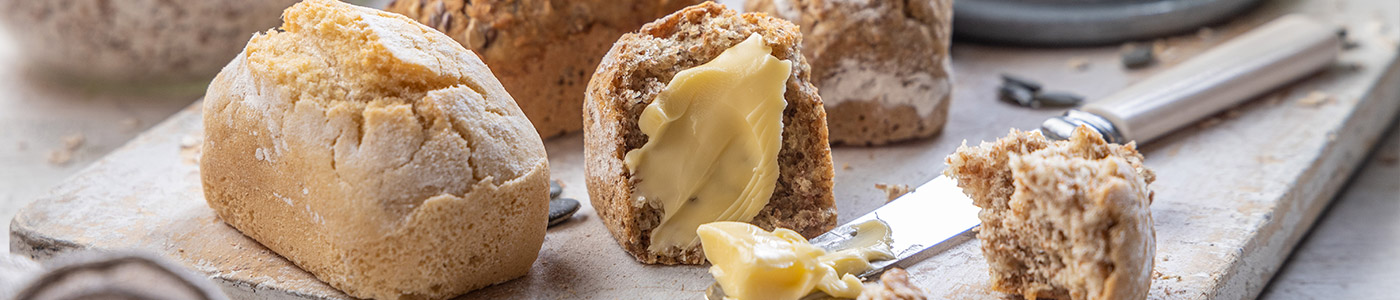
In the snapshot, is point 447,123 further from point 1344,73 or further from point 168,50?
point 1344,73

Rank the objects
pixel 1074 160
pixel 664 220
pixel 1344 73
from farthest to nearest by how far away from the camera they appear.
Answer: pixel 1344 73 < pixel 664 220 < pixel 1074 160

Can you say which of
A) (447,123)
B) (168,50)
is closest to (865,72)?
(447,123)

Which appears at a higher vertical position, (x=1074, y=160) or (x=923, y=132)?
(x=1074, y=160)

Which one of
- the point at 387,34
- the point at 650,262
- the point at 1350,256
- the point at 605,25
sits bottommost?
the point at 1350,256

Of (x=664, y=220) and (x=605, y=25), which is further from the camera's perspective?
(x=605, y=25)

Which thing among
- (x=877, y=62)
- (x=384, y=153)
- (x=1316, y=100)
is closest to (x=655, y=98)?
(x=384, y=153)

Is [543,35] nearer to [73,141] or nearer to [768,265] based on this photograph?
[768,265]
